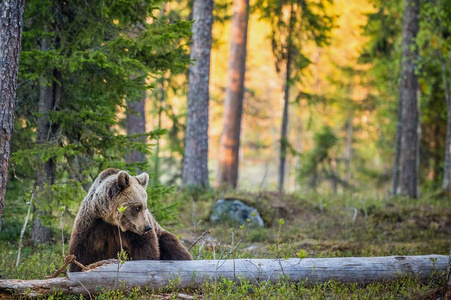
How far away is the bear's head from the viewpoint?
6.05m

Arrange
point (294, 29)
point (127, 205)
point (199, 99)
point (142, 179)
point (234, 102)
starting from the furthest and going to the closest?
point (294, 29) < point (234, 102) < point (199, 99) < point (142, 179) < point (127, 205)

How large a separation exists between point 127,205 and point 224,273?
5.11ft

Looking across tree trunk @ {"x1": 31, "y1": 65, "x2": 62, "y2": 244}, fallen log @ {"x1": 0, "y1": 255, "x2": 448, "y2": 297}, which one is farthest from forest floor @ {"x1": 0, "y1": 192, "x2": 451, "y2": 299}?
tree trunk @ {"x1": 31, "y1": 65, "x2": 62, "y2": 244}

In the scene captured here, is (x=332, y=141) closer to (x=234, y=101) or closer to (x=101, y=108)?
(x=234, y=101)

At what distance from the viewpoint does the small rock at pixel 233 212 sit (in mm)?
12547

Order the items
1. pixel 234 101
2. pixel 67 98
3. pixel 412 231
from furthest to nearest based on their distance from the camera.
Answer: pixel 234 101
pixel 412 231
pixel 67 98

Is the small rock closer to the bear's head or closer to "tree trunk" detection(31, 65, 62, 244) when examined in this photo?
"tree trunk" detection(31, 65, 62, 244)

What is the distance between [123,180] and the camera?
6172mm

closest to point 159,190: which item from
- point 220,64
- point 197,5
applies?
point 197,5

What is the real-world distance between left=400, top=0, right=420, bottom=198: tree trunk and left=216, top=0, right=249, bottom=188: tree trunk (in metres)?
6.29

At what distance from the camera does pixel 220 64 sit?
108 ft

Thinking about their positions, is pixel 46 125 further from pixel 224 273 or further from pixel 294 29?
pixel 294 29

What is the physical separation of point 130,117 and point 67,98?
4.84 metres

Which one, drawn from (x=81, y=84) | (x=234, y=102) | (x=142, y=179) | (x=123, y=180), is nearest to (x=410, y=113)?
(x=234, y=102)
